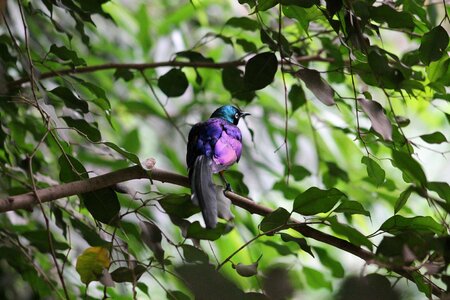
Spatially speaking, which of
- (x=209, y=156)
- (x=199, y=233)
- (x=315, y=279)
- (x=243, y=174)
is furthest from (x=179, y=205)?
(x=315, y=279)

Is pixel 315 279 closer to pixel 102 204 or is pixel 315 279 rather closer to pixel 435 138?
pixel 435 138

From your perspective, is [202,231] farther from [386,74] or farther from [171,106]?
[171,106]

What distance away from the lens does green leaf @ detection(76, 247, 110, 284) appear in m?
0.95

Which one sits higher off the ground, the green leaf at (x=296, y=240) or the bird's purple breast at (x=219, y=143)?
the bird's purple breast at (x=219, y=143)

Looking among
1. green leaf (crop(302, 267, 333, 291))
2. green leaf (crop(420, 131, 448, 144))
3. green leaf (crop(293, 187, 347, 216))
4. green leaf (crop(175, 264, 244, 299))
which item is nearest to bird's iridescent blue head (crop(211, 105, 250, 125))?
green leaf (crop(302, 267, 333, 291))

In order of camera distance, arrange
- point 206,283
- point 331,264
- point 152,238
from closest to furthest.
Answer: point 206,283, point 152,238, point 331,264

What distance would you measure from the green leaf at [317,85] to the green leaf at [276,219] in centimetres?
17

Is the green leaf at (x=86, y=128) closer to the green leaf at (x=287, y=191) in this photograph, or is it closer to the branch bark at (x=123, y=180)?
the branch bark at (x=123, y=180)

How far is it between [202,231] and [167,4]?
7.57 ft

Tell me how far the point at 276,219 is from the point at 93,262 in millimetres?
260

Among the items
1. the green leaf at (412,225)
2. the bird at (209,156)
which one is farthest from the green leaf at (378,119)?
the bird at (209,156)

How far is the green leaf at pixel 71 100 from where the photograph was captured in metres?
1.14

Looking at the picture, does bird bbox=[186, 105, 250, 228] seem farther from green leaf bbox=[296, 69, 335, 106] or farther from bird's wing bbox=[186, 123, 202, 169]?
green leaf bbox=[296, 69, 335, 106]

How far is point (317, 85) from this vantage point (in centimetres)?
98
